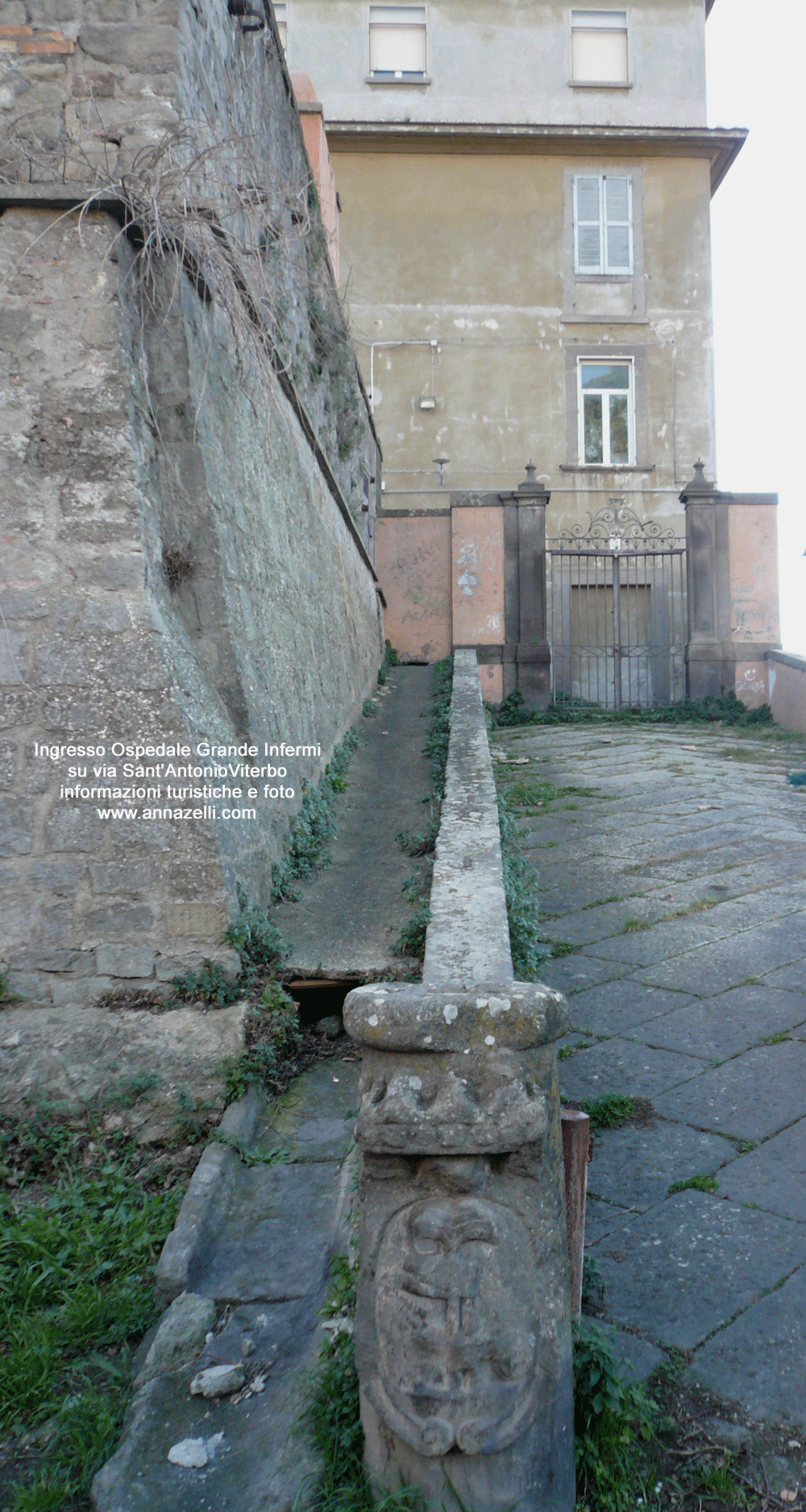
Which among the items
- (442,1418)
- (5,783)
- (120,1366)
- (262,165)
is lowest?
(120,1366)

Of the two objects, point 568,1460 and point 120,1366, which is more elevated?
point 568,1460

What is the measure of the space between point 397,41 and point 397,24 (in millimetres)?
232

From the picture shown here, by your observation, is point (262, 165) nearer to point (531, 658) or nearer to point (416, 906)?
point (416, 906)

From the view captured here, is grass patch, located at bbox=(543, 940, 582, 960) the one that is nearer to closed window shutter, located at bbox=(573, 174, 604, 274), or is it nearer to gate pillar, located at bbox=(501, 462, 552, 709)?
gate pillar, located at bbox=(501, 462, 552, 709)

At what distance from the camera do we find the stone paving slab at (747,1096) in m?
2.69

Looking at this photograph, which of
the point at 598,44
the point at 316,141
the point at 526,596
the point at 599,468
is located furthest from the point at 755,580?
the point at 598,44

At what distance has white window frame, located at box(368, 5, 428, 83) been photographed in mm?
14891

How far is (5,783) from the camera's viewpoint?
2.92 metres

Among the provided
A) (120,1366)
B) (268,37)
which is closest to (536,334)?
(268,37)

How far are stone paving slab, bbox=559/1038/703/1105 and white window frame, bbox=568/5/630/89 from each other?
16445 millimetres

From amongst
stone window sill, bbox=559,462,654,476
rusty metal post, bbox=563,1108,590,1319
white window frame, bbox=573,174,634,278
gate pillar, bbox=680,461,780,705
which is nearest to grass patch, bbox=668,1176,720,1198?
rusty metal post, bbox=563,1108,590,1319

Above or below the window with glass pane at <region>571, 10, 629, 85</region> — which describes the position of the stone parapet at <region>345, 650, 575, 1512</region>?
below

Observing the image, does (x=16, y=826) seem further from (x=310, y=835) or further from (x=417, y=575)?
(x=417, y=575)

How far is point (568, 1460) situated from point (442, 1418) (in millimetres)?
228
